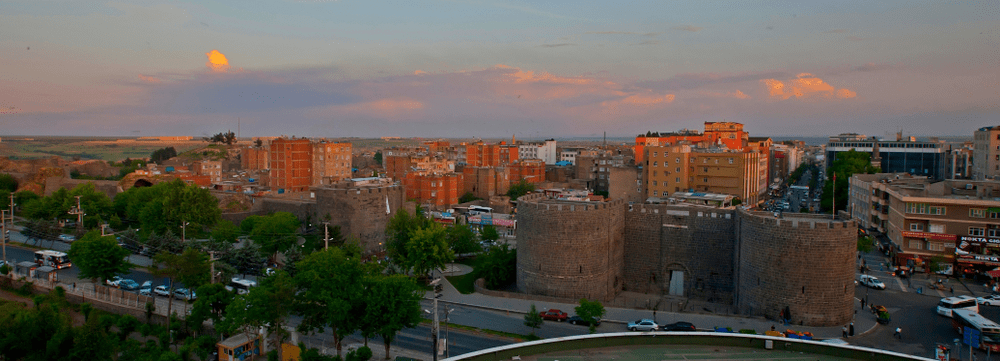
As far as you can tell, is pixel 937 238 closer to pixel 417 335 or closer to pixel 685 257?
pixel 685 257

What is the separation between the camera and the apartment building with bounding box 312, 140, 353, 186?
3228 inches

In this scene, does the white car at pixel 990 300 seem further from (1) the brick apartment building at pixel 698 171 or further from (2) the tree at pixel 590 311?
(1) the brick apartment building at pixel 698 171

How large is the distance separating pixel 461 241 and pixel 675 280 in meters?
16.1

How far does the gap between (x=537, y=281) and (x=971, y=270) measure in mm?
28716

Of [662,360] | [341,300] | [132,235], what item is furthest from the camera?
[132,235]

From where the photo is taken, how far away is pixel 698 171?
67.5 metres

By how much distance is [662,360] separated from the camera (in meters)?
13.7

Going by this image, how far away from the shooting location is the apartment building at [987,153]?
67.9 meters

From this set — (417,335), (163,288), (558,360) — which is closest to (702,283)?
(417,335)

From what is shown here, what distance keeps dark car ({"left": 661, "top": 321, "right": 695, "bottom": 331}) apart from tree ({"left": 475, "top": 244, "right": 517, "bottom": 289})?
35.6 feet

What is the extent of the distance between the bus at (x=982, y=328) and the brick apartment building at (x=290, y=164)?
6936 centimetres

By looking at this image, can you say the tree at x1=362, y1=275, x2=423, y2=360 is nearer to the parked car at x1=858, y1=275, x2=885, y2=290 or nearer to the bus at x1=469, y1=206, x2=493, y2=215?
the parked car at x1=858, y1=275, x2=885, y2=290

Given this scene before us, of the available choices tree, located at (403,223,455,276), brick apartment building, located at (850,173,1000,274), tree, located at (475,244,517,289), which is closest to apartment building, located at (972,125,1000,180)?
brick apartment building, located at (850,173,1000,274)

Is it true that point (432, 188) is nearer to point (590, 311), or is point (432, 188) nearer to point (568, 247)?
point (568, 247)
